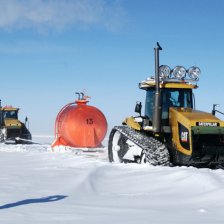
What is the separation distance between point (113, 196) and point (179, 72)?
530cm

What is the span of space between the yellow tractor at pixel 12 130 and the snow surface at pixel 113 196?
16514mm

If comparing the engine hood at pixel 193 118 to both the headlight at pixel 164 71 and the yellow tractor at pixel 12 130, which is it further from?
the yellow tractor at pixel 12 130

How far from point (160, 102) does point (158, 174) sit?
8.34 ft

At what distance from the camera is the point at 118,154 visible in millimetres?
12570

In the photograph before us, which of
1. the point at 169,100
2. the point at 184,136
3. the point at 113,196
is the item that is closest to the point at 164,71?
the point at 169,100

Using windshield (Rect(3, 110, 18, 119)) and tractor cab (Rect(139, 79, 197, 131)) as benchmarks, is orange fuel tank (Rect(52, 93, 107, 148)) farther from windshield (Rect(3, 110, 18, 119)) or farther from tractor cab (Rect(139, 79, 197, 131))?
windshield (Rect(3, 110, 18, 119))

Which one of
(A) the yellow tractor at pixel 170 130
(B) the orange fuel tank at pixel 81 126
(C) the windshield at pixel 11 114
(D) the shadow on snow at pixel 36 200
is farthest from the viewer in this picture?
(C) the windshield at pixel 11 114

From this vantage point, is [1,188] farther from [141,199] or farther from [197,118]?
[197,118]

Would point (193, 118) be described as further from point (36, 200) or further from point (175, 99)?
point (36, 200)

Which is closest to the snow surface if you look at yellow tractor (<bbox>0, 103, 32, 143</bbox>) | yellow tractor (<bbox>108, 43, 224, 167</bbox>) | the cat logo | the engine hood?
yellow tractor (<bbox>108, 43, 224, 167</bbox>)

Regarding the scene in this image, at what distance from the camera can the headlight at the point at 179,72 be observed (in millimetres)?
11641

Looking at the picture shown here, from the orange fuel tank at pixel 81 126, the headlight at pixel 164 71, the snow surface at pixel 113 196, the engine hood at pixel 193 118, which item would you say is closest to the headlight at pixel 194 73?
the headlight at pixel 164 71

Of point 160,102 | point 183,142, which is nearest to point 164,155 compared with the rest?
point 183,142

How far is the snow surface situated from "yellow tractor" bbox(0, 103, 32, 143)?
16514 mm
